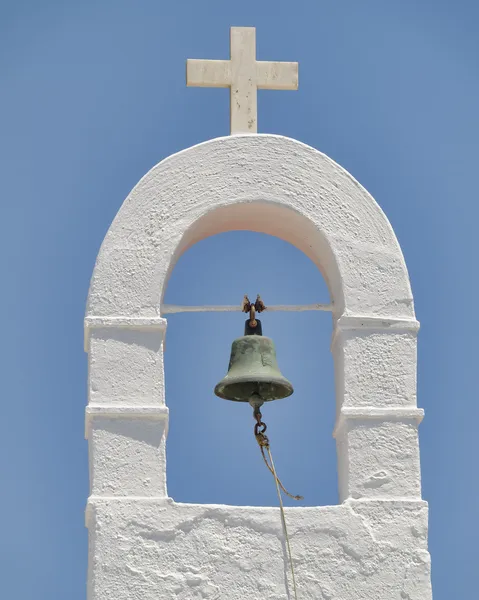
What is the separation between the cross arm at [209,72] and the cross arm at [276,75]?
0.53 feet

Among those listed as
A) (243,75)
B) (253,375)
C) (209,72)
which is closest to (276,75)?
(243,75)

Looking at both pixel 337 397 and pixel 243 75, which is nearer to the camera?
pixel 337 397

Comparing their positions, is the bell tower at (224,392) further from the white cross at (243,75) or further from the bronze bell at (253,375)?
the bronze bell at (253,375)

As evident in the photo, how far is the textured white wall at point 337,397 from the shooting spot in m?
8.05

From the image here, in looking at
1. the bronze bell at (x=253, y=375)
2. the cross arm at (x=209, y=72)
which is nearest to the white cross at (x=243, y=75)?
the cross arm at (x=209, y=72)

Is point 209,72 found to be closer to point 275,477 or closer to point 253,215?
point 253,215

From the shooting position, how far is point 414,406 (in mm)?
8445

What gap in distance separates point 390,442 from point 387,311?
25.0 inches

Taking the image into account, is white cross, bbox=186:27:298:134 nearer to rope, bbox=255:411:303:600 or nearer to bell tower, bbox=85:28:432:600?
bell tower, bbox=85:28:432:600

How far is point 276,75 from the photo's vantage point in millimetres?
9109

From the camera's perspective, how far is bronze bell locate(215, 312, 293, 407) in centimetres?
859

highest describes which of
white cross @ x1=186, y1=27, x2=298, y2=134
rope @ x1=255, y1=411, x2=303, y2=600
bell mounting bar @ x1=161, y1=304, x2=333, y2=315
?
white cross @ x1=186, y1=27, x2=298, y2=134

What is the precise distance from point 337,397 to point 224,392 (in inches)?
21.2

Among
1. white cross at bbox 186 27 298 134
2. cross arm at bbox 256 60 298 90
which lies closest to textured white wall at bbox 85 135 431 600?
white cross at bbox 186 27 298 134
